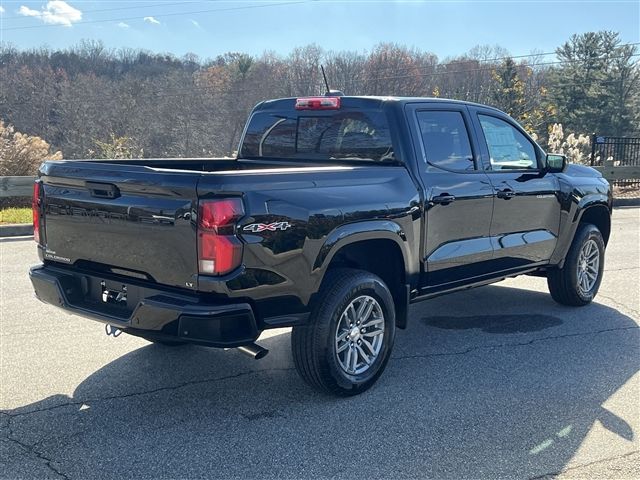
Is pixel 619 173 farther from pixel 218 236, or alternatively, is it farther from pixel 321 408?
pixel 218 236

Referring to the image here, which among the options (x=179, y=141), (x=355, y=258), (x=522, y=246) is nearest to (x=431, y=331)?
(x=522, y=246)

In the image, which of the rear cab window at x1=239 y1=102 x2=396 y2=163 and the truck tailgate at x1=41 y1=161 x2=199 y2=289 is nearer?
the truck tailgate at x1=41 y1=161 x2=199 y2=289

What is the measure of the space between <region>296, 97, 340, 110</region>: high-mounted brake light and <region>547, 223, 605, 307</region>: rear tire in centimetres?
302

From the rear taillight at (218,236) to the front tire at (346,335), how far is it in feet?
2.55

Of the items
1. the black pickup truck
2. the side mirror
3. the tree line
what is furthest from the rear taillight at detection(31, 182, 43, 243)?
the tree line

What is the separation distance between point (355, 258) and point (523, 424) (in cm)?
153

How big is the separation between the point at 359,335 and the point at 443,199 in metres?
1.24

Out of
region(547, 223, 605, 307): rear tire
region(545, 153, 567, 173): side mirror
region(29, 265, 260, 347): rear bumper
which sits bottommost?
region(547, 223, 605, 307): rear tire

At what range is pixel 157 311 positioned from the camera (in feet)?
11.0

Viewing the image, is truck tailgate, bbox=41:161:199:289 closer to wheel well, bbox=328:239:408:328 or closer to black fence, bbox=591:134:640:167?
wheel well, bbox=328:239:408:328

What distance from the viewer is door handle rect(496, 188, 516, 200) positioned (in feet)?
16.8

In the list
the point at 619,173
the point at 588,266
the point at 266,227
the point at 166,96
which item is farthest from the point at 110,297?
the point at 166,96

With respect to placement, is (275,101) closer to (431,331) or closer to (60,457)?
(431,331)

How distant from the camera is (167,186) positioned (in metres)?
3.31
